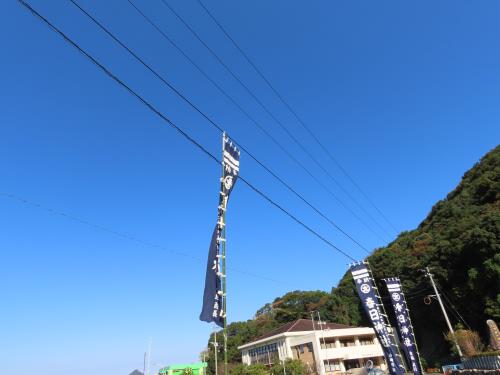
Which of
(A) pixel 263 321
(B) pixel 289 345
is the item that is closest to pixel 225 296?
(B) pixel 289 345

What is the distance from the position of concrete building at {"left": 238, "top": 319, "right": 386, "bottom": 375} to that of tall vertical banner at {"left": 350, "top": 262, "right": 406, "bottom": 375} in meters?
27.2

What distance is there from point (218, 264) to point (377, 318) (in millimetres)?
11437

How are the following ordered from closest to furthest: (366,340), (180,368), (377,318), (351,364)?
(377,318), (351,364), (366,340), (180,368)

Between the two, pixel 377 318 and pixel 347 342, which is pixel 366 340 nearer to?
pixel 347 342

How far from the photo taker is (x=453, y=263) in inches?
1464

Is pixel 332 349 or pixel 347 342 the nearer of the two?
pixel 332 349

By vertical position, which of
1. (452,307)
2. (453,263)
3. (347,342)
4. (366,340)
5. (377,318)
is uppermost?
(453,263)

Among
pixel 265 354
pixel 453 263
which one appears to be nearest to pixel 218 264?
pixel 453 263

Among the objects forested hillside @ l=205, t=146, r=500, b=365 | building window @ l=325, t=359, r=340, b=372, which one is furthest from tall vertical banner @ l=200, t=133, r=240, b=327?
building window @ l=325, t=359, r=340, b=372

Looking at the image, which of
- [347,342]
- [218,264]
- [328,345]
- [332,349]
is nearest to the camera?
[218,264]

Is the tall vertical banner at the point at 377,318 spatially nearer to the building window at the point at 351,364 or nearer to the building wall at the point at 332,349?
the building wall at the point at 332,349

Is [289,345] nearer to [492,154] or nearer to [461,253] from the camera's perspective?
[461,253]

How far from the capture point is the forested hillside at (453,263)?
32.6 metres

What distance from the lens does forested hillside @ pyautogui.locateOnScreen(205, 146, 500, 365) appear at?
107ft
